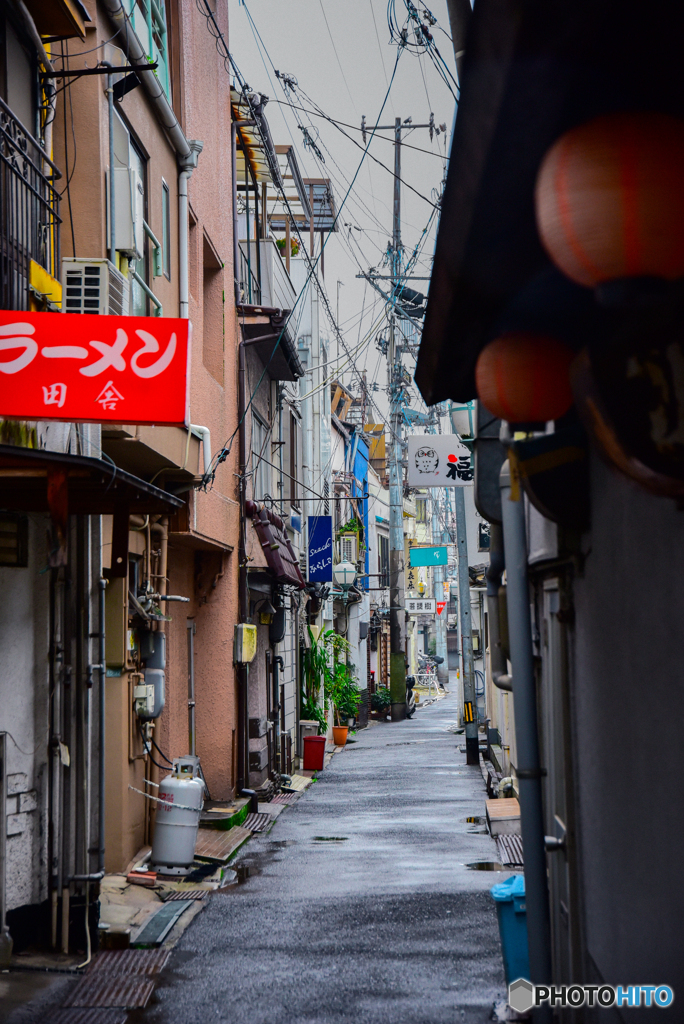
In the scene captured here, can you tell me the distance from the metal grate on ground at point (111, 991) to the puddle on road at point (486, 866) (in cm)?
545

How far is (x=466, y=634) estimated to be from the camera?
26.0 metres

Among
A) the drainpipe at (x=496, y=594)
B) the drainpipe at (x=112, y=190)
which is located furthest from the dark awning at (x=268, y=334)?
the drainpipe at (x=496, y=594)

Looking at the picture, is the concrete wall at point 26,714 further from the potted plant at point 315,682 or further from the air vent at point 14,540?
the potted plant at point 315,682

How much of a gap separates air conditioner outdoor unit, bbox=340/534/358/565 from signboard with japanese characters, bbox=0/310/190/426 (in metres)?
31.0

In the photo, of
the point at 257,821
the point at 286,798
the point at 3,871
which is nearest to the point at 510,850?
the point at 257,821

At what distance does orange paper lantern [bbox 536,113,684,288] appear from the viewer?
234 centimetres

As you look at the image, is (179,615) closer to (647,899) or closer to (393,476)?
(647,899)

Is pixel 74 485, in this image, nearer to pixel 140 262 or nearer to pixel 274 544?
pixel 140 262

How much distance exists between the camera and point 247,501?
729 inches

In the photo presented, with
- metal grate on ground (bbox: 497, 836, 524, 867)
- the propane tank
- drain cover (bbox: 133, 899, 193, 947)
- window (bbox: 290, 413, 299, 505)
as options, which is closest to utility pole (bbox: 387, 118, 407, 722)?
window (bbox: 290, 413, 299, 505)

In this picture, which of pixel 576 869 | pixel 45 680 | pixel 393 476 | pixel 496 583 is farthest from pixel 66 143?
pixel 393 476

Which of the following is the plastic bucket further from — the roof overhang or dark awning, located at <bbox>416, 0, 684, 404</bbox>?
dark awning, located at <bbox>416, 0, 684, 404</bbox>

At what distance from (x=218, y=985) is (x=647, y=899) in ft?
17.8

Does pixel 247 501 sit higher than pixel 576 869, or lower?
higher
